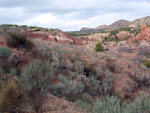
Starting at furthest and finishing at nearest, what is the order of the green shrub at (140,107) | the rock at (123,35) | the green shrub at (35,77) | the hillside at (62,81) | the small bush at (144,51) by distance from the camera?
the rock at (123,35), the small bush at (144,51), the green shrub at (35,77), the hillside at (62,81), the green shrub at (140,107)

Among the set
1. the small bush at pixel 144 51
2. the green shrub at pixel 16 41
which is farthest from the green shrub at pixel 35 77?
the small bush at pixel 144 51

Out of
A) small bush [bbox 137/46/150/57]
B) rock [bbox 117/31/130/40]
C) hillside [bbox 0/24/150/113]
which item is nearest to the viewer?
hillside [bbox 0/24/150/113]

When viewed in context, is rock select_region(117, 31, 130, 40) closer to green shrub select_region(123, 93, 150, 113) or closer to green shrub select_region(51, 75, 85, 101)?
green shrub select_region(51, 75, 85, 101)

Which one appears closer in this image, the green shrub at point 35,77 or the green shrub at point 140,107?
the green shrub at point 140,107

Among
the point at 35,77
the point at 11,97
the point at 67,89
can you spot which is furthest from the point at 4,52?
the point at 11,97

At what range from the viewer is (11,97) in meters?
5.36

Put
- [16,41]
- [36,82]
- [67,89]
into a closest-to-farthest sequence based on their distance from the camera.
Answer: [36,82]
[67,89]
[16,41]

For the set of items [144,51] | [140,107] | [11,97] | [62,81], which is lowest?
[144,51]

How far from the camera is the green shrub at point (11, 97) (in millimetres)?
5324

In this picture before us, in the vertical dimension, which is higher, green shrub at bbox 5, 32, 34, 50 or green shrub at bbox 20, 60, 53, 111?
green shrub at bbox 5, 32, 34, 50

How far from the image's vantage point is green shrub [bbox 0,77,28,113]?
17.5ft

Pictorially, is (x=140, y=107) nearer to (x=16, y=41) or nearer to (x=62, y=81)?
(x=62, y=81)

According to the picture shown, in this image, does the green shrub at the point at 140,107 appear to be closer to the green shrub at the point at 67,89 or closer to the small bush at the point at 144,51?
the green shrub at the point at 67,89

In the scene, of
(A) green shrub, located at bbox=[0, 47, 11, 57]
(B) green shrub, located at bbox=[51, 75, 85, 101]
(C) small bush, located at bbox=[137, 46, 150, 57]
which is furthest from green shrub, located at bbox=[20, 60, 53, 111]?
(C) small bush, located at bbox=[137, 46, 150, 57]
